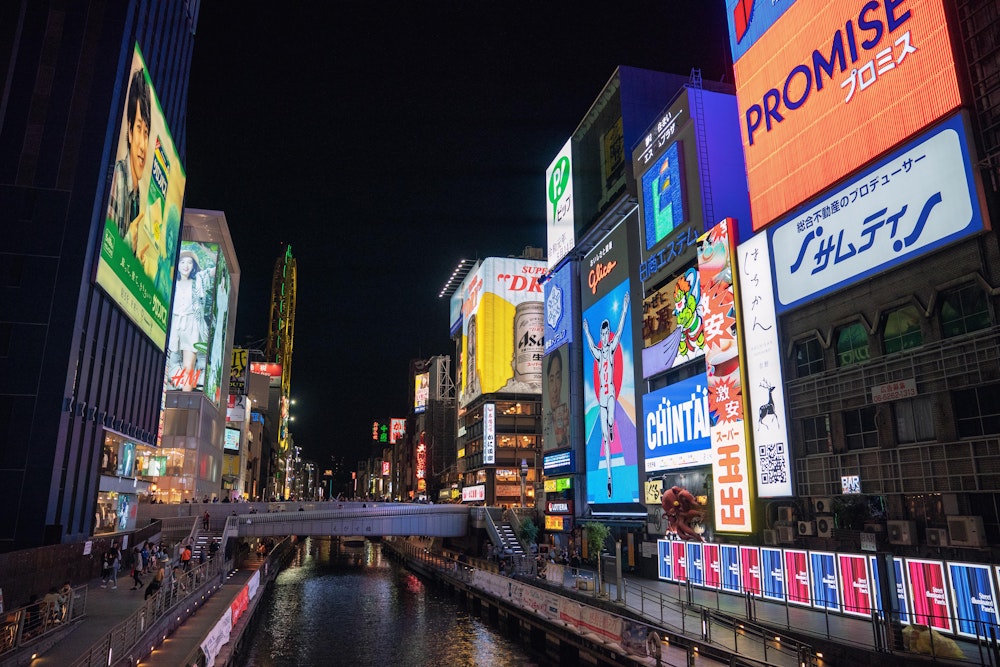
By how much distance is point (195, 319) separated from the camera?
76375 millimetres

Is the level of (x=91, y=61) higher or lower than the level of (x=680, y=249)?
higher

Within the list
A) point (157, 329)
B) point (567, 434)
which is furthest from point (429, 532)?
point (157, 329)

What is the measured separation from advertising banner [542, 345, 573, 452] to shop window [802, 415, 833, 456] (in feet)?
101

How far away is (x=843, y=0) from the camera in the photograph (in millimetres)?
27281

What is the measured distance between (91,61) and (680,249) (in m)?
34.1

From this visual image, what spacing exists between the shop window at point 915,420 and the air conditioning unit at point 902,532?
280 cm

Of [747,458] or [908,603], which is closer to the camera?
[908,603]

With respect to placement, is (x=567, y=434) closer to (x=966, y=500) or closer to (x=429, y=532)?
(x=429, y=532)

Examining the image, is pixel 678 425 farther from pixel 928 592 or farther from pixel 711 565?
pixel 928 592

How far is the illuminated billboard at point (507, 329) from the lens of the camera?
315 feet

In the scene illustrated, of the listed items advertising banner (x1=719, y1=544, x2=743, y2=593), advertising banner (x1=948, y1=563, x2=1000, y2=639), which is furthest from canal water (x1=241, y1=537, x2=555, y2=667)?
advertising banner (x1=948, y1=563, x2=1000, y2=639)

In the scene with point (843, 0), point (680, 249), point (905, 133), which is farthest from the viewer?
point (680, 249)

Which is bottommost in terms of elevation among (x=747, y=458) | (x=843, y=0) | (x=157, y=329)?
(x=747, y=458)

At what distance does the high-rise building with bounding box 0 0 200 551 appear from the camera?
30734 mm
